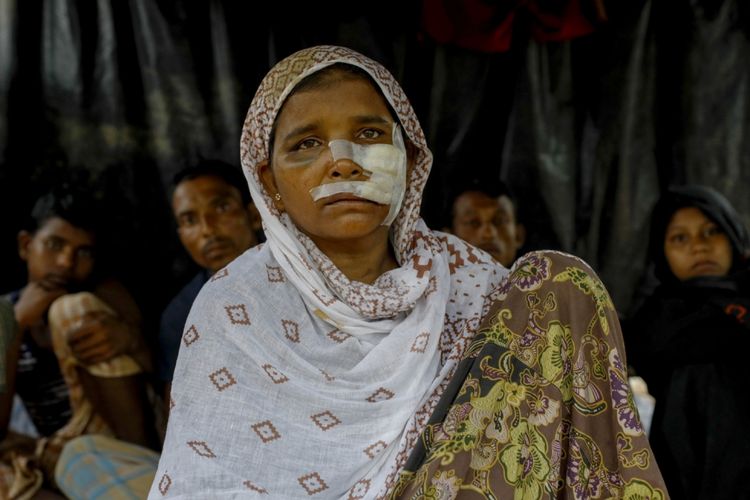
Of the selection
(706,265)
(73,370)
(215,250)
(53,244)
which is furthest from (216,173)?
(706,265)

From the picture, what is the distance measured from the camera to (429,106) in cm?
482

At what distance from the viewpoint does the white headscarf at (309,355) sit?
2.24 metres

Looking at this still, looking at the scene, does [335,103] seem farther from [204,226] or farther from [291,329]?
[204,226]

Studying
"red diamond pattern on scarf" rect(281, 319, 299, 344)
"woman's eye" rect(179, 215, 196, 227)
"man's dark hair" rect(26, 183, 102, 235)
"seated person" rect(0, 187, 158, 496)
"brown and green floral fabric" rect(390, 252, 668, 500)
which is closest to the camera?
"brown and green floral fabric" rect(390, 252, 668, 500)

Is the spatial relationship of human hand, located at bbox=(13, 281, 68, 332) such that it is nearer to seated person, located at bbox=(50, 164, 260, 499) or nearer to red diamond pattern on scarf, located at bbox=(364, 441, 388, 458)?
seated person, located at bbox=(50, 164, 260, 499)

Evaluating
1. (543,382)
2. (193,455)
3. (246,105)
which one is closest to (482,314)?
(543,382)

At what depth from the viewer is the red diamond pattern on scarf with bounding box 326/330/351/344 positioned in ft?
8.19

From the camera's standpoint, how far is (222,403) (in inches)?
89.3

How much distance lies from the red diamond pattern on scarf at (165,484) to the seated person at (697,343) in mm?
2454

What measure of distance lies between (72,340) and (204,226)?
2.43 ft

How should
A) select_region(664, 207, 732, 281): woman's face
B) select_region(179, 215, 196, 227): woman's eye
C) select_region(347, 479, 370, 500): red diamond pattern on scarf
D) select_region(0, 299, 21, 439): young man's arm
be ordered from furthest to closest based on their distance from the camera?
select_region(664, 207, 732, 281): woman's face, select_region(179, 215, 196, 227): woman's eye, select_region(0, 299, 21, 439): young man's arm, select_region(347, 479, 370, 500): red diamond pattern on scarf

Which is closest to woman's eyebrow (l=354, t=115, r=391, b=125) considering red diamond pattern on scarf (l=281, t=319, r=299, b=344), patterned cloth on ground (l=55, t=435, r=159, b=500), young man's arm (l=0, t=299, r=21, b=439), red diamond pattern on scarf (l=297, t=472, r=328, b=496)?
red diamond pattern on scarf (l=281, t=319, r=299, b=344)

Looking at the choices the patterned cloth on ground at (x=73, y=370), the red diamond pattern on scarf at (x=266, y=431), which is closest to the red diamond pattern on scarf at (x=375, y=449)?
the red diamond pattern on scarf at (x=266, y=431)

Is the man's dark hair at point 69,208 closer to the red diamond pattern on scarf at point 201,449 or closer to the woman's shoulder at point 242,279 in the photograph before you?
the woman's shoulder at point 242,279
